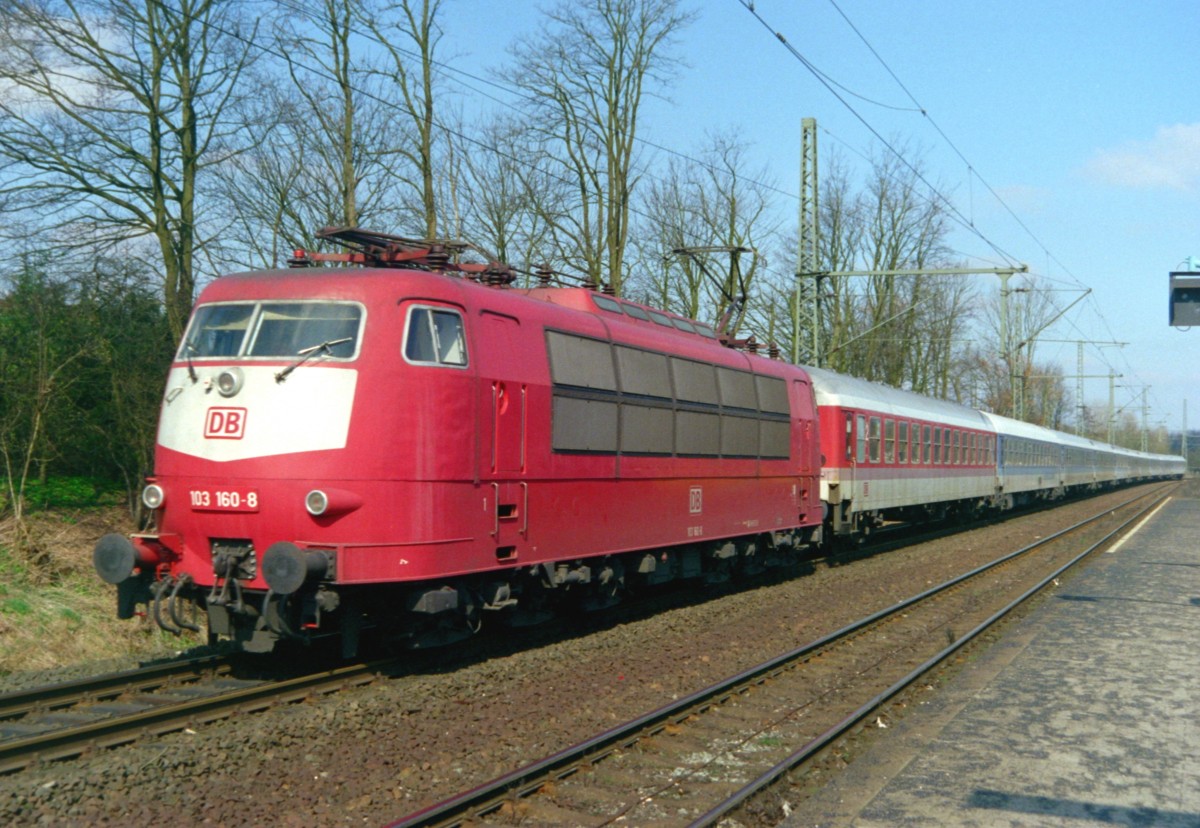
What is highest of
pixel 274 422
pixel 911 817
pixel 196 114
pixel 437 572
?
pixel 196 114

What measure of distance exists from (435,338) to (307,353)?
1.03 metres

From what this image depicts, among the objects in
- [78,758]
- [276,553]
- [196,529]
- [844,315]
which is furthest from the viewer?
[844,315]

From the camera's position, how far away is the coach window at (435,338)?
9148 mm

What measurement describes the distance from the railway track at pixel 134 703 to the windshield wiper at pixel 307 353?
2.35m

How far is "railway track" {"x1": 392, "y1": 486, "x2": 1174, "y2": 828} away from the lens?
641 centimetres

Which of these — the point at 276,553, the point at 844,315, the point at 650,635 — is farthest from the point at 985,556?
the point at 844,315

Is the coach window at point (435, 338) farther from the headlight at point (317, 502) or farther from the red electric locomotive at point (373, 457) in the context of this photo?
the headlight at point (317, 502)

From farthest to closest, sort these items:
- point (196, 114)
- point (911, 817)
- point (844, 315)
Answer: point (844, 315)
point (196, 114)
point (911, 817)

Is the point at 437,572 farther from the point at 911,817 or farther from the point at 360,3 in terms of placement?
the point at 360,3

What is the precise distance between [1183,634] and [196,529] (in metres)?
10.4

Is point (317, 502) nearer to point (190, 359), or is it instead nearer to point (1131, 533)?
point (190, 359)

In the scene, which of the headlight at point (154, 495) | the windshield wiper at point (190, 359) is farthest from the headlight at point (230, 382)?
the headlight at point (154, 495)

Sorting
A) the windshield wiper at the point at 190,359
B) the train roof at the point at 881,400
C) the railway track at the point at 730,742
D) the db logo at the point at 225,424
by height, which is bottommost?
the railway track at the point at 730,742

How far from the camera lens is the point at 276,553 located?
27.0 feet
